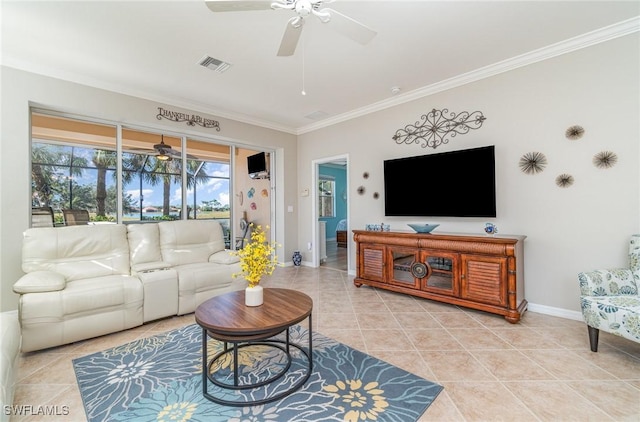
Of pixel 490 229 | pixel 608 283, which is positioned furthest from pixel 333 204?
pixel 608 283

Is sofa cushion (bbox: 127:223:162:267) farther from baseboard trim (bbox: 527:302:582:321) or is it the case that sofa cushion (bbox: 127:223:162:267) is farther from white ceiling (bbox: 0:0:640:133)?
baseboard trim (bbox: 527:302:582:321)

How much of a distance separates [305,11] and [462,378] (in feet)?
9.00

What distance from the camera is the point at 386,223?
444cm

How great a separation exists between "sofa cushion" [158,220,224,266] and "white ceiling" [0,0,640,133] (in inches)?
77.3

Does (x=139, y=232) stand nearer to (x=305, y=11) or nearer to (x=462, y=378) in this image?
(x=305, y=11)

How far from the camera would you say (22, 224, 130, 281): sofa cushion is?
110 inches

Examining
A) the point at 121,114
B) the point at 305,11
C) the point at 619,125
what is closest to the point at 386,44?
the point at 305,11

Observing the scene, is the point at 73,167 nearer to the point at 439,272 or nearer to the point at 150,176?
the point at 150,176

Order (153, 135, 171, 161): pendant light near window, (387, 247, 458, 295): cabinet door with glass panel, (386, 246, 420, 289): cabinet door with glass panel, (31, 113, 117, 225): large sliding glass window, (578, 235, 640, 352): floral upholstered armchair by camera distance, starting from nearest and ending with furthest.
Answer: (578, 235, 640, 352): floral upholstered armchair → (387, 247, 458, 295): cabinet door with glass panel → (31, 113, 117, 225): large sliding glass window → (386, 246, 420, 289): cabinet door with glass panel → (153, 135, 171, 161): pendant light near window

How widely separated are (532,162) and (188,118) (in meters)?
4.85

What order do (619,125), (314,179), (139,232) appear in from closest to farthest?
(619,125)
(139,232)
(314,179)

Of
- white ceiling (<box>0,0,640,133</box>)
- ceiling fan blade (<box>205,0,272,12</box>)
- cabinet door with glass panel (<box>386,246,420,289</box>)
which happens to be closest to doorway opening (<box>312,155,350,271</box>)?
cabinet door with glass panel (<box>386,246,420,289</box>)

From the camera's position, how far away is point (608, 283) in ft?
7.73

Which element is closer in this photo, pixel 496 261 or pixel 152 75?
pixel 496 261
